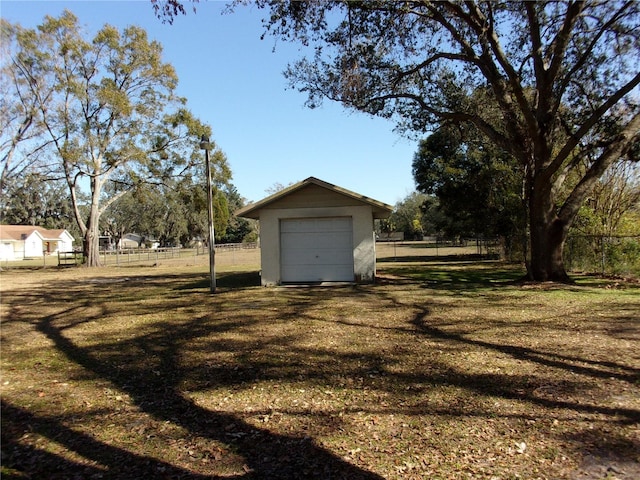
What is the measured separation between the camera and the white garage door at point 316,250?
14.5 m

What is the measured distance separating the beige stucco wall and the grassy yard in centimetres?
530

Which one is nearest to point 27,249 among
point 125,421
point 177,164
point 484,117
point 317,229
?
point 177,164

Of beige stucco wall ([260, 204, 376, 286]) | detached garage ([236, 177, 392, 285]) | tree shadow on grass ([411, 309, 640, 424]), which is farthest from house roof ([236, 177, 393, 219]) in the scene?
tree shadow on grass ([411, 309, 640, 424])

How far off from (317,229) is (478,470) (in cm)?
1178

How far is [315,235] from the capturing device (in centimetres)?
1462

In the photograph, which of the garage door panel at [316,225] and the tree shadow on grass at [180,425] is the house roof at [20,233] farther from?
the tree shadow on grass at [180,425]

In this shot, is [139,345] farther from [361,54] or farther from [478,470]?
[361,54]

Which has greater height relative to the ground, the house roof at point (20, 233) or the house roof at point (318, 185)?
the house roof at point (20, 233)

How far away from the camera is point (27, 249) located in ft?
199

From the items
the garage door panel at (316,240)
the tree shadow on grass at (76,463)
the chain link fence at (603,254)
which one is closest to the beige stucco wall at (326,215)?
Result: the garage door panel at (316,240)

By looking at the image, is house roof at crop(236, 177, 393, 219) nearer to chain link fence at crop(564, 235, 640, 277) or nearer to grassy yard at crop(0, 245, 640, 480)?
grassy yard at crop(0, 245, 640, 480)

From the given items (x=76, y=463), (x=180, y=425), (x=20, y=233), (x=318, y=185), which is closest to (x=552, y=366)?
(x=180, y=425)

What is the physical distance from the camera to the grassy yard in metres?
3.20

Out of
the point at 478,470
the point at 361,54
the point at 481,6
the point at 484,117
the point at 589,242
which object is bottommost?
the point at 478,470
